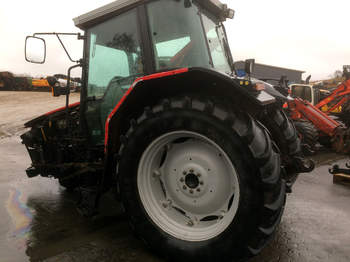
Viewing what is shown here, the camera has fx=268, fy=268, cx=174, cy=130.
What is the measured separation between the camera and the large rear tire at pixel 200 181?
1.77 meters

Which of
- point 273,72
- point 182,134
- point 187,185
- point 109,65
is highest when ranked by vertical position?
point 273,72

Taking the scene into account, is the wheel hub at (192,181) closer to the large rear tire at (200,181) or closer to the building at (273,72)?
the large rear tire at (200,181)

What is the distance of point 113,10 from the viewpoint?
263cm

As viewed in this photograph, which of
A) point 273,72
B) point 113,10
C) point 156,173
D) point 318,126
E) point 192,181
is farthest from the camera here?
point 273,72

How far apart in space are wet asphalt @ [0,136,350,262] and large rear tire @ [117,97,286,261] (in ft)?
1.17

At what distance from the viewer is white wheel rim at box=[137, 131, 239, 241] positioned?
6.81ft

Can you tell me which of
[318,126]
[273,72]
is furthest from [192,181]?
[273,72]

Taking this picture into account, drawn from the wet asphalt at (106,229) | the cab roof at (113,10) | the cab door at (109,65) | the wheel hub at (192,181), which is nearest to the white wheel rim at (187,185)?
the wheel hub at (192,181)

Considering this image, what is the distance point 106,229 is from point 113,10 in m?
2.17

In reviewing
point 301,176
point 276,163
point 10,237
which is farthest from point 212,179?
point 301,176

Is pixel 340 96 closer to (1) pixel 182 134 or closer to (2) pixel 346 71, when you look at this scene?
(2) pixel 346 71

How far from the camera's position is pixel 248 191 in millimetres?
1779

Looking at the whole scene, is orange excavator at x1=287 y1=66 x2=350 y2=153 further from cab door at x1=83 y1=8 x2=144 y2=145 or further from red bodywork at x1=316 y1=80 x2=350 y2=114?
cab door at x1=83 y1=8 x2=144 y2=145

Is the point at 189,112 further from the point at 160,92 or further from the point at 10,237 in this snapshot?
the point at 10,237
